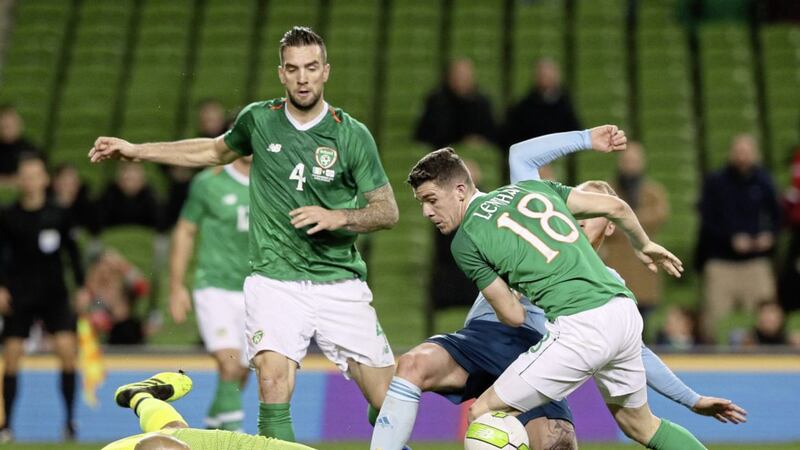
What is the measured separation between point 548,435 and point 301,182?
1.80m

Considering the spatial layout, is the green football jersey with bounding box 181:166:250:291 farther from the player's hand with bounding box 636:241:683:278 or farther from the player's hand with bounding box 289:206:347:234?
the player's hand with bounding box 636:241:683:278

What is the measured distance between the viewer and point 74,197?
12.2 metres

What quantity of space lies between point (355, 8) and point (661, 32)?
3505 mm

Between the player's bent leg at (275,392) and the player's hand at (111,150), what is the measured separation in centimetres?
125

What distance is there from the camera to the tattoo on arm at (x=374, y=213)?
6832mm

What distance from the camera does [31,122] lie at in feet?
48.2

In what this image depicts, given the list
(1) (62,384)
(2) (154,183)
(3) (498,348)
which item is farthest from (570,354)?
(2) (154,183)

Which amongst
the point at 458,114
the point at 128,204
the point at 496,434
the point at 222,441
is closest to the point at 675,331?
the point at 458,114

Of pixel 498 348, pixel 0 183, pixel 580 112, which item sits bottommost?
pixel 498 348

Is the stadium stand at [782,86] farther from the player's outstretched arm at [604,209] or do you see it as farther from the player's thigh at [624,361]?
the player's thigh at [624,361]

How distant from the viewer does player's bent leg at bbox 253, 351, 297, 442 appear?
6.66 m

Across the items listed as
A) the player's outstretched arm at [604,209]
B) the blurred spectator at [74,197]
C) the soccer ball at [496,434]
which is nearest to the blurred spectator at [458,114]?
the blurred spectator at [74,197]

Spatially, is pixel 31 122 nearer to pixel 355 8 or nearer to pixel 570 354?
pixel 355 8

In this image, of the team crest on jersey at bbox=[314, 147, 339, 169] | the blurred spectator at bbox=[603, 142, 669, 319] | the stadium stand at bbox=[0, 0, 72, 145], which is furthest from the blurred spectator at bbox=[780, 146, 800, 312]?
the stadium stand at bbox=[0, 0, 72, 145]
